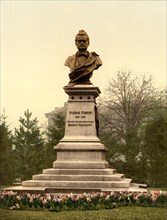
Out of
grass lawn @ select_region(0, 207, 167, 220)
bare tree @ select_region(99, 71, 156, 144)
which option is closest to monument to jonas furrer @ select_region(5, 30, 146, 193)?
grass lawn @ select_region(0, 207, 167, 220)

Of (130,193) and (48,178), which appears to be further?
(48,178)

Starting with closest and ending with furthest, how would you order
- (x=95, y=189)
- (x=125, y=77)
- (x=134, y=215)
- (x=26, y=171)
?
1. (x=134, y=215)
2. (x=95, y=189)
3. (x=26, y=171)
4. (x=125, y=77)

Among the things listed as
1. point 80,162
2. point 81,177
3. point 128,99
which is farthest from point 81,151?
point 128,99

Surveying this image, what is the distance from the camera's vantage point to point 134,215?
31.7 ft

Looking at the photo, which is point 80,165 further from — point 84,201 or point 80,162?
point 84,201

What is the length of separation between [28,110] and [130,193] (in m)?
19.3


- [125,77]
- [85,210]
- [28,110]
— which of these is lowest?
[85,210]

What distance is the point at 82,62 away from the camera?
51.7ft

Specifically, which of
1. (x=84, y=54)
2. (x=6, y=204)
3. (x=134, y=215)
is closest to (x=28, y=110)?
(x=84, y=54)

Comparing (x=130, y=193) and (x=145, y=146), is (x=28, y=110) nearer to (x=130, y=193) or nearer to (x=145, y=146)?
(x=145, y=146)

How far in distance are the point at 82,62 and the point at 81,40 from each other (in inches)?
30.8

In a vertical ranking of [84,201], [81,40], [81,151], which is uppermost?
[81,40]

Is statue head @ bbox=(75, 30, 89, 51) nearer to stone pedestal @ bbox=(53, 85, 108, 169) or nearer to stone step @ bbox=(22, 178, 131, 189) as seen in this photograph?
stone pedestal @ bbox=(53, 85, 108, 169)

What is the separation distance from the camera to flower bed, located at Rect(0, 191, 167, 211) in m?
10.7
